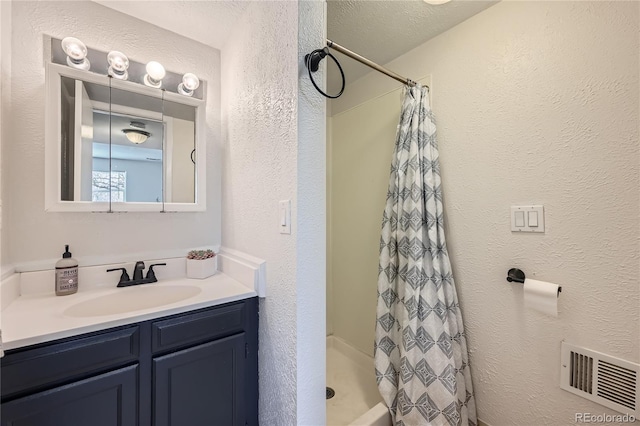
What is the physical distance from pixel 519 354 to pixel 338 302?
49.7 inches

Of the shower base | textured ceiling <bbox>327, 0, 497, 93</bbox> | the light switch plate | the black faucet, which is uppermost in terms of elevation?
textured ceiling <bbox>327, 0, 497, 93</bbox>

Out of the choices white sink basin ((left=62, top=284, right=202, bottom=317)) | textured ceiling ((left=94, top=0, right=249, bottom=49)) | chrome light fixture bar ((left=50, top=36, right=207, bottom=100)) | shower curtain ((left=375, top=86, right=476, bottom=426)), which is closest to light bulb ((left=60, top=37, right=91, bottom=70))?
chrome light fixture bar ((left=50, top=36, right=207, bottom=100))

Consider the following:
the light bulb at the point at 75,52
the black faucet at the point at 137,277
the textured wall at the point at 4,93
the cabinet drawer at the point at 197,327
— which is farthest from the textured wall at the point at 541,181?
the textured wall at the point at 4,93

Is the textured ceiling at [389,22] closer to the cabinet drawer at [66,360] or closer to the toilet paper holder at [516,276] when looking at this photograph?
the toilet paper holder at [516,276]

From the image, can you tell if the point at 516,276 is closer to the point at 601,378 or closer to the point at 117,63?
the point at 601,378

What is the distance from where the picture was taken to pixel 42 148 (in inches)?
44.4

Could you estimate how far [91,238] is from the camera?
123 centimetres

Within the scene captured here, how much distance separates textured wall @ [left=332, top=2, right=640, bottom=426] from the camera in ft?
3.02

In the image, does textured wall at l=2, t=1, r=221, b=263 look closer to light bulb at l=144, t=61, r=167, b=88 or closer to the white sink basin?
light bulb at l=144, t=61, r=167, b=88

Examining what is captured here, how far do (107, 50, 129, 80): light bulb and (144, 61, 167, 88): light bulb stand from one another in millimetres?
93

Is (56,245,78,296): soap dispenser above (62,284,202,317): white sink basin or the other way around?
above

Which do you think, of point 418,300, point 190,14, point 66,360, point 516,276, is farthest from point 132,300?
point 516,276

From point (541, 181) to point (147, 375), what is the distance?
1789 mm

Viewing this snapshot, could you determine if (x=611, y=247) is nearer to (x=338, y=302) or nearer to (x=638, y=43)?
(x=638, y=43)
